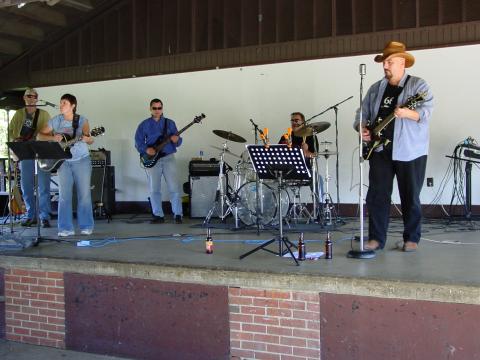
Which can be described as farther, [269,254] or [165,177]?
[165,177]

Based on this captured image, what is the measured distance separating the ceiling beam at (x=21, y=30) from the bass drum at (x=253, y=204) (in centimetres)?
525

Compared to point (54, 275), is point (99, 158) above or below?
above

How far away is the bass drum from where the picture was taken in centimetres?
657

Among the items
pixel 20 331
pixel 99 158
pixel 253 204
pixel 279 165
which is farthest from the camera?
pixel 99 158

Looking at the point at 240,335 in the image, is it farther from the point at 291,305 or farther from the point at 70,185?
the point at 70,185

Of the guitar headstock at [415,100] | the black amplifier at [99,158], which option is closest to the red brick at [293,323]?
the guitar headstock at [415,100]

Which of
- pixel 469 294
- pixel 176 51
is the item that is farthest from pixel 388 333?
pixel 176 51

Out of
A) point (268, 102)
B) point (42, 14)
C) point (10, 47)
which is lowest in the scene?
point (268, 102)

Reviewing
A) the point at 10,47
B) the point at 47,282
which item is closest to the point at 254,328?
the point at 47,282

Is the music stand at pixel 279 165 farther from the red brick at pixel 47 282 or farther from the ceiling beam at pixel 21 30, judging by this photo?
the ceiling beam at pixel 21 30

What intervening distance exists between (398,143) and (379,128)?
23cm

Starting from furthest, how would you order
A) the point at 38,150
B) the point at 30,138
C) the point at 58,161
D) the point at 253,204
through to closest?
the point at 30,138
the point at 253,204
the point at 58,161
the point at 38,150

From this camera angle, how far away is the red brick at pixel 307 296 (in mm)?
3572

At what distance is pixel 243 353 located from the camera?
12.4 feet
